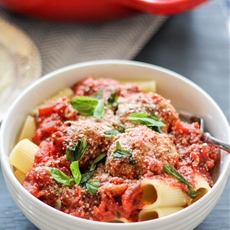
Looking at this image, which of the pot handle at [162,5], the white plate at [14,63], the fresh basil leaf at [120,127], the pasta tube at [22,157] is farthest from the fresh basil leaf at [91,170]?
the pot handle at [162,5]

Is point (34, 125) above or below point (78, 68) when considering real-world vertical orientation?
below

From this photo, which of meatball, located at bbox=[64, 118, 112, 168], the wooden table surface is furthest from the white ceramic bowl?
the wooden table surface

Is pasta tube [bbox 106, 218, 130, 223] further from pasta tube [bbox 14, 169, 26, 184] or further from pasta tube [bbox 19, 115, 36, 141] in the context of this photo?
pasta tube [bbox 19, 115, 36, 141]

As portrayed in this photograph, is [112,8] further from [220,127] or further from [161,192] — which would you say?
[161,192]

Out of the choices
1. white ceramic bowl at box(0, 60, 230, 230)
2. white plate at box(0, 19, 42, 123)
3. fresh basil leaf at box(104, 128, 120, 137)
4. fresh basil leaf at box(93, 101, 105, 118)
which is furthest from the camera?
white plate at box(0, 19, 42, 123)

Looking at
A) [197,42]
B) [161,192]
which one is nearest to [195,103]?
[161,192]

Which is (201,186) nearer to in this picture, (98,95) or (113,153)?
(113,153)
